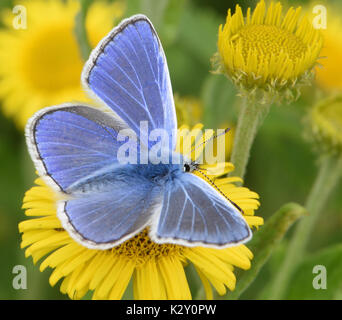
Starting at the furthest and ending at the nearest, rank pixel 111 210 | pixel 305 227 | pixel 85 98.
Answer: pixel 85 98 < pixel 305 227 < pixel 111 210

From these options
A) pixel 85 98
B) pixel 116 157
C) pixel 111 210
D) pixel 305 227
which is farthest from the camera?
pixel 85 98

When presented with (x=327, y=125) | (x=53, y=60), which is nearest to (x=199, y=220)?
(x=327, y=125)

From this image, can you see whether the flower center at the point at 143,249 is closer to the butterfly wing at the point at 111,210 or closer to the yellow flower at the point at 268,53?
the butterfly wing at the point at 111,210

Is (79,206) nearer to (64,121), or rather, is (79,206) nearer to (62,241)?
(62,241)

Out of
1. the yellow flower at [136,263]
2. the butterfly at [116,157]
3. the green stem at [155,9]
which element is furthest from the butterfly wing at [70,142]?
the green stem at [155,9]

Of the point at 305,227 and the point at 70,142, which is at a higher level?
the point at 70,142

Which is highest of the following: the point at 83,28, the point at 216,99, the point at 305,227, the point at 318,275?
the point at 83,28

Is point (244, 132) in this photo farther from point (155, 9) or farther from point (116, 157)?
point (155, 9)
